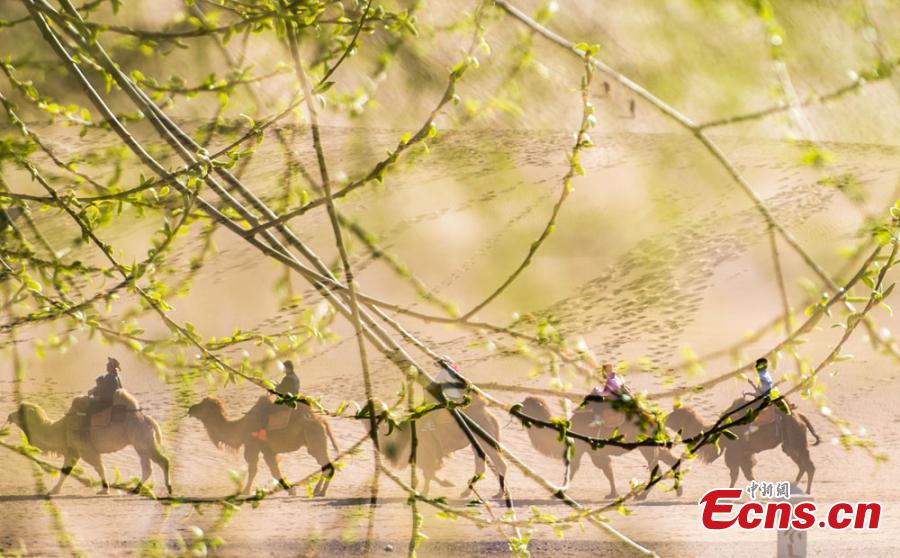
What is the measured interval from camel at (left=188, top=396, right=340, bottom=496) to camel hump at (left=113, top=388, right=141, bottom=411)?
0.10 metres

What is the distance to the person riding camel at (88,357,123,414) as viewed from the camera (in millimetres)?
1880

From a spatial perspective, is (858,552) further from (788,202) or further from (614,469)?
(788,202)

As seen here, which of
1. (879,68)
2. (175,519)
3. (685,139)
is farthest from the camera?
(685,139)

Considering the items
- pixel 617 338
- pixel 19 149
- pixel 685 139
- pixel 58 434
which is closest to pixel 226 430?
pixel 58 434

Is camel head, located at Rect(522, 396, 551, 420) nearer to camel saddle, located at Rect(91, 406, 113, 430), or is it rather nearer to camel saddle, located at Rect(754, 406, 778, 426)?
camel saddle, located at Rect(754, 406, 778, 426)

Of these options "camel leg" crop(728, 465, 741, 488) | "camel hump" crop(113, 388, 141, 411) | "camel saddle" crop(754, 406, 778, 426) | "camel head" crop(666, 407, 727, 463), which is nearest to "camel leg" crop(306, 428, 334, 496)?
"camel hump" crop(113, 388, 141, 411)

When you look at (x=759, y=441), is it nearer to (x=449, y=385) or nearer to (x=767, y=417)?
(x=767, y=417)

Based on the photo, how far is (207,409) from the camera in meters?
1.99

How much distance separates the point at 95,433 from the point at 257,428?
0.33 m

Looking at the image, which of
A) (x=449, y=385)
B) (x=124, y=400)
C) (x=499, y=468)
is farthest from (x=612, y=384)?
(x=124, y=400)

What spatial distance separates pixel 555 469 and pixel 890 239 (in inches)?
40.4

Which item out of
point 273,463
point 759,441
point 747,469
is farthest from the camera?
point 759,441

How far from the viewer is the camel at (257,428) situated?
190 centimetres

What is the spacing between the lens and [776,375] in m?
1.96
